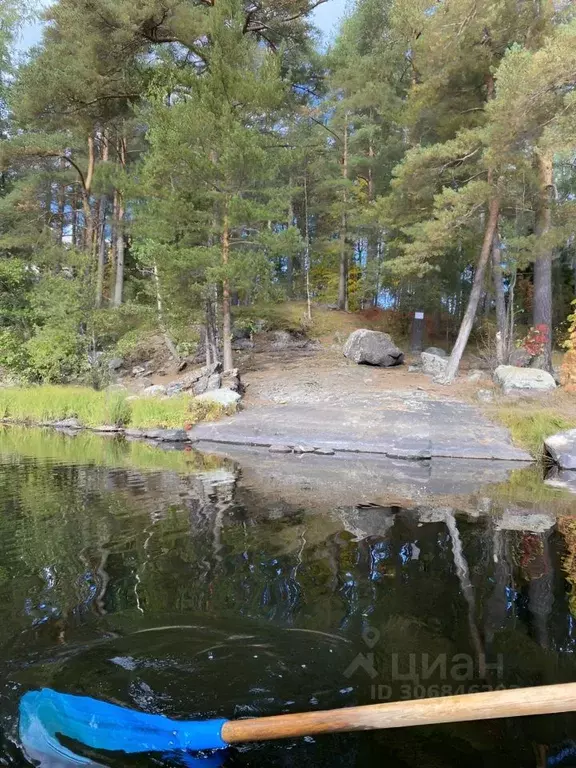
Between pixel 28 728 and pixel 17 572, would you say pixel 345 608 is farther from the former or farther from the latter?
pixel 17 572

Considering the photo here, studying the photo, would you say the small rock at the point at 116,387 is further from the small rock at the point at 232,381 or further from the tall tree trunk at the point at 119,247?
the tall tree trunk at the point at 119,247

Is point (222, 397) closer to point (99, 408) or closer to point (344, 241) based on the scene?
point (99, 408)

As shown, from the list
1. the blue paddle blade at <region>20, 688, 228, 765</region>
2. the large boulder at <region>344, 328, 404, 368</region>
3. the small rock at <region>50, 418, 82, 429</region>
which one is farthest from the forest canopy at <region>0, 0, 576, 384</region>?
the blue paddle blade at <region>20, 688, 228, 765</region>

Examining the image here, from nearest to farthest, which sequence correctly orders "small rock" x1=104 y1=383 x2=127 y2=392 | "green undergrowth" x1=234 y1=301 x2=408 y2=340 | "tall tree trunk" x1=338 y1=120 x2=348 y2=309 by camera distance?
"small rock" x1=104 y1=383 x2=127 y2=392 → "tall tree trunk" x1=338 y1=120 x2=348 y2=309 → "green undergrowth" x1=234 y1=301 x2=408 y2=340

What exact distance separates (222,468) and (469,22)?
11382mm

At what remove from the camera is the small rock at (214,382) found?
43.4ft

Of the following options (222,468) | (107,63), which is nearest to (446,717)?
(222,468)

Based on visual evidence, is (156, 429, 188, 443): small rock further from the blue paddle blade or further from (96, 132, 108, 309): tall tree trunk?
the blue paddle blade

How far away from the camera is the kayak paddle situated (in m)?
1.51

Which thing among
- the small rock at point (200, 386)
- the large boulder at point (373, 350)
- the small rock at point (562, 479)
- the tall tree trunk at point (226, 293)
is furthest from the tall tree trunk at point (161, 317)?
the small rock at point (562, 479)

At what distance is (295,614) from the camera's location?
3258mm

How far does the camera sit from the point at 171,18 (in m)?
12.5

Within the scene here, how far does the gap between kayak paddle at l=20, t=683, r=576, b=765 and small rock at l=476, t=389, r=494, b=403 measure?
35.0 ft

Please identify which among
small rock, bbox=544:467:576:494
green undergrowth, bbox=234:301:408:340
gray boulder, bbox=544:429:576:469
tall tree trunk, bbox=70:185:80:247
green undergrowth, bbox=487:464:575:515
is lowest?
small rock, bbox=544:467:576:494
